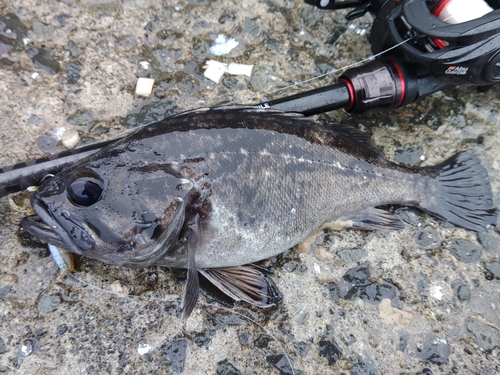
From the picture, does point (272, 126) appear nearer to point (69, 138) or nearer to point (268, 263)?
point (268, 263)

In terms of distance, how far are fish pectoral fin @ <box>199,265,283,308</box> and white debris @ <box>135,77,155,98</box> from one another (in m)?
1.55

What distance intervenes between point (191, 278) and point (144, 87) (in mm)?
1682

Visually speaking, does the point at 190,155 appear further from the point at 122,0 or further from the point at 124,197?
the point at 122,0

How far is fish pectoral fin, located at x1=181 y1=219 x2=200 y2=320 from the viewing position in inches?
84.0

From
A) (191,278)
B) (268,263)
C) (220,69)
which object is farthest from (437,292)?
(220,69)

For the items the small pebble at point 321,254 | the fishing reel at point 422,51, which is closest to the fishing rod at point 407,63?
the fishing reel at point 422,51

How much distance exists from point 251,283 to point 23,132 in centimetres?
213

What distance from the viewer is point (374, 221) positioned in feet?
8.78

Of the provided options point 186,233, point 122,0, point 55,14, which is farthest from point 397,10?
point 55,14

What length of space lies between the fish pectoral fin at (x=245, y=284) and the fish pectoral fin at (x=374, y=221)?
2.51ft

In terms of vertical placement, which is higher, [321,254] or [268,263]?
[321,254]

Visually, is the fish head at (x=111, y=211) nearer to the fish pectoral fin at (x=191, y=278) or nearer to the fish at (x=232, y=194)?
the fish at (x=232, y=194)

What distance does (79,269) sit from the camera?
243 centimetres

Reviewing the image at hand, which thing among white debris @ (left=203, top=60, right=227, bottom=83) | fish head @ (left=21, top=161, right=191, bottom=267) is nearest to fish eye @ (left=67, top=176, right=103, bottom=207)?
fish head @ (left=21, top=161, right=191, bottom=267)
